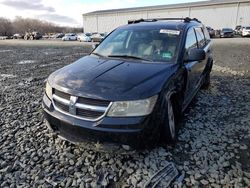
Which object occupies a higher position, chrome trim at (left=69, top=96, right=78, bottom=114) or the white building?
the white building

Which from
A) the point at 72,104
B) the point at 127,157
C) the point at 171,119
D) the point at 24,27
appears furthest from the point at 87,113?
the point at 24,27

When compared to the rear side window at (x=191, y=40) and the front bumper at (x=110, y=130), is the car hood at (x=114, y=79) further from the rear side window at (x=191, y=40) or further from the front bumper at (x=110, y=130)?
the rear side window at (x=191, y=40)

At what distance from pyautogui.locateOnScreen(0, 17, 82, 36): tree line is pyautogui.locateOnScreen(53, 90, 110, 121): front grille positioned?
86.9 metres

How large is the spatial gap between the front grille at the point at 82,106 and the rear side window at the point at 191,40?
1.92m

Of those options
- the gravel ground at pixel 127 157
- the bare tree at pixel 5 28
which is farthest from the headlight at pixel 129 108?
the bare tree at pixel 5 28

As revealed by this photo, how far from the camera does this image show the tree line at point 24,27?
82062 mm

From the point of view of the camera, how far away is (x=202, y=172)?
9.35ft

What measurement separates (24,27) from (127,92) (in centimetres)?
9749

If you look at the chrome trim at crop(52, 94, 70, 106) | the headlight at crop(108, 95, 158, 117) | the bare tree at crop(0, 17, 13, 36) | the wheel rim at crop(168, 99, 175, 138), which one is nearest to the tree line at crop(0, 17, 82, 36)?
the bare tree at crop(0, 17, 13, 36)

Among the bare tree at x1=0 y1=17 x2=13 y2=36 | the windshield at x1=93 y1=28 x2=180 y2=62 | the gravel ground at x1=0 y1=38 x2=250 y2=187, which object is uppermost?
the bare tree at x1=0 y1=17 x2=13 y2=36

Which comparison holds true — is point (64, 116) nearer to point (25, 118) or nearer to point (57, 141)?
point (57, 141)

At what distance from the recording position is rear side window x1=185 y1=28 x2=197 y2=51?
3.98 metres

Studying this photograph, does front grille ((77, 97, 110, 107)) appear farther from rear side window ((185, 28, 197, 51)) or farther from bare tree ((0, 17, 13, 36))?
bare tree ((0, 17, 13, 36))

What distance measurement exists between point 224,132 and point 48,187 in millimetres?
2739
